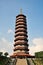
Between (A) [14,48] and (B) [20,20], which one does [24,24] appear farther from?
(A) [14,48]

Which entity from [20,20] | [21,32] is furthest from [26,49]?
[20,20]

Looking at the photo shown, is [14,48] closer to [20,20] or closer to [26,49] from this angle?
[26,49]

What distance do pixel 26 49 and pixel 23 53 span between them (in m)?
3.03

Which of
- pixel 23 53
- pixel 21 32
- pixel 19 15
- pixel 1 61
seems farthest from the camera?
pixel 19 15

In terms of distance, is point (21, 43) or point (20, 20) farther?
point (20, 20)

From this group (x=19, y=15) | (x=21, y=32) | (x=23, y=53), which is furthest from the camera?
(x=19, y=15)

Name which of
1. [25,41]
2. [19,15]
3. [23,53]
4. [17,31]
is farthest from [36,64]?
[19,15]

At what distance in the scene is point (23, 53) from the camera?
60.2 metres

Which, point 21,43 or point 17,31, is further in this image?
point 17,31

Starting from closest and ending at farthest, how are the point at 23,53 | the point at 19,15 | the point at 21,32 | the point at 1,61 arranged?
the point at 1,61, the point at 23,53, the point at 21,32, the point at 19,15

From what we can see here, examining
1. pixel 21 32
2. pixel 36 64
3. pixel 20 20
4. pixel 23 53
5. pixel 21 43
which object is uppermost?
pixel 20 20

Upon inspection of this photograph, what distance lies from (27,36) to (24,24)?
556cm

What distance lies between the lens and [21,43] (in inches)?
2472

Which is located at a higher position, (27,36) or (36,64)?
(27,36)
